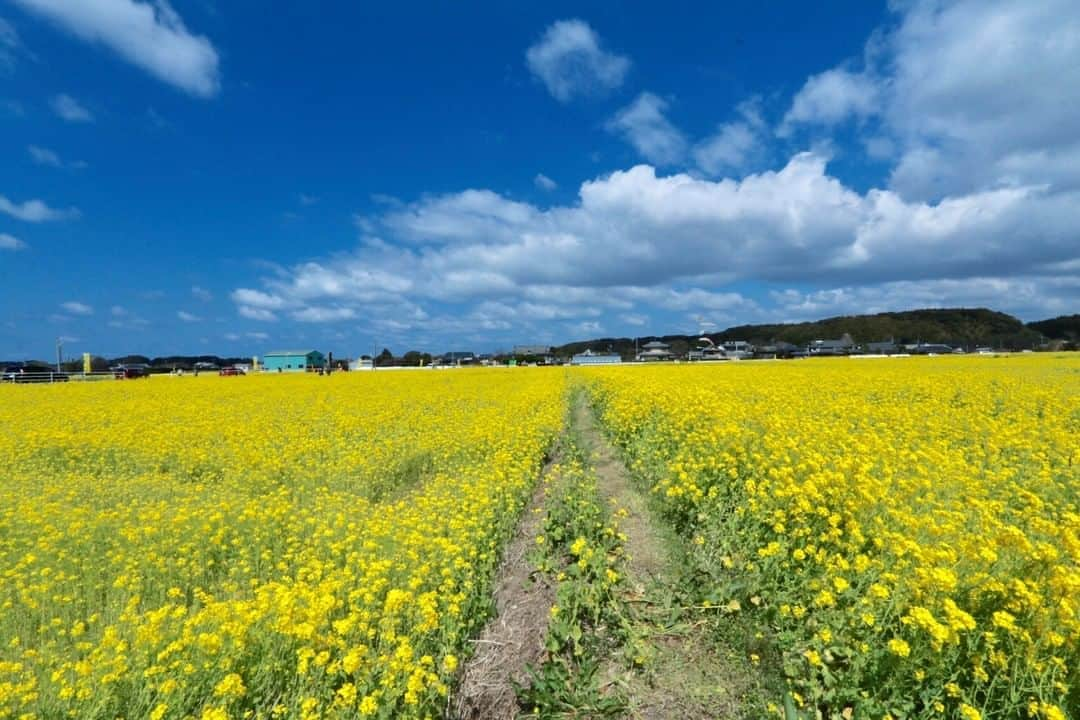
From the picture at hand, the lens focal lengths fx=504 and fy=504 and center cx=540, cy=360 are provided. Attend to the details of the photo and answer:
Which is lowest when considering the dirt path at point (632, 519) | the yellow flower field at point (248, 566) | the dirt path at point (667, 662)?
the dirt path at point (667, 662)

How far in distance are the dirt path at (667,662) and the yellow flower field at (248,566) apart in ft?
4.44

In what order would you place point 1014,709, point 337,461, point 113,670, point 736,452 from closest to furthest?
point 1014,709, point 113,670, point 736,452, point 337,461

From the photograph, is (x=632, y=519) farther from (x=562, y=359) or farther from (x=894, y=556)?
(x=562, y=359)

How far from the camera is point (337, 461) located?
31.0ft

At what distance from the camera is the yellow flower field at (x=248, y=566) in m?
3.12

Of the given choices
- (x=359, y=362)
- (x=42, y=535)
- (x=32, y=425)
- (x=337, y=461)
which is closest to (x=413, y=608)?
(x=42, y=535)

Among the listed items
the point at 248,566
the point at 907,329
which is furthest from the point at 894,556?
the point at 907,329

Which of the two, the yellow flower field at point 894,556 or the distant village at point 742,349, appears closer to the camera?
the yellow flower field at point 894,556

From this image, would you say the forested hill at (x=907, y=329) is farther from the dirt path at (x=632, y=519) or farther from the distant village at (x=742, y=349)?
the dirt path at (x=632, y=519)

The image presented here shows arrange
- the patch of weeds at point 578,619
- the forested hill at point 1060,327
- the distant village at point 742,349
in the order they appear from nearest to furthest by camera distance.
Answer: the patch of weeds at point 578,619 → the distant village at point 742,349 → the forested hill at point 1060,327

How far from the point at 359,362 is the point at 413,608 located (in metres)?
92.4

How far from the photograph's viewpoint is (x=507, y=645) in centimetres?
435

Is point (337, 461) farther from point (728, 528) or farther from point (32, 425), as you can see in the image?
point (32, 425)

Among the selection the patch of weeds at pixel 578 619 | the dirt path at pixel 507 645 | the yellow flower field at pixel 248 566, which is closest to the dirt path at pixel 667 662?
the patch of weeds at pixel 578 619
